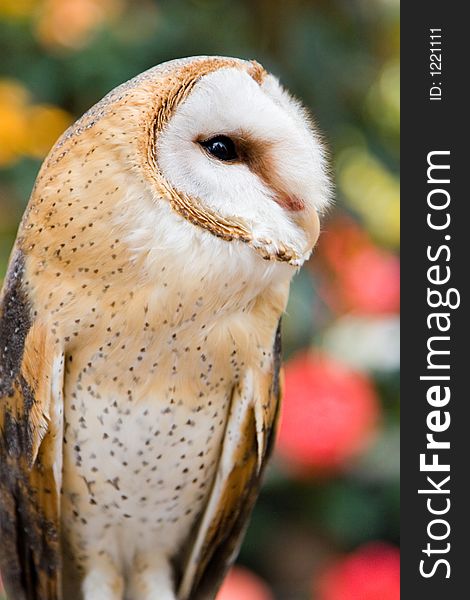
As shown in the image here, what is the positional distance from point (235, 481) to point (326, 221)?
1.82 ft

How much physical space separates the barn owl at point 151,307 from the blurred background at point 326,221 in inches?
20.1

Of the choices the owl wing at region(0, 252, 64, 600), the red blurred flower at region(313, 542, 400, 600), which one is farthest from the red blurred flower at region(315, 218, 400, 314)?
the owl wing at region(0, 252, 64, 600)

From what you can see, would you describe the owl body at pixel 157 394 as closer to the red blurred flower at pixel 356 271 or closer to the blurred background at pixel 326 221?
the blurred background at pixel 326 221

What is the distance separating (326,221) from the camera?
50.1 inches

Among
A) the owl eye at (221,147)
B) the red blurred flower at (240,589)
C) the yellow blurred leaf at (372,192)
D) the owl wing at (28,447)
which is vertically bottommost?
the owl wing at (28,447)

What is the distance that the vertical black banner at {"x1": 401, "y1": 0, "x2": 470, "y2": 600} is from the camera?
37.3 inches

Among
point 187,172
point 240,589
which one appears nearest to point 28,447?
point 187,172

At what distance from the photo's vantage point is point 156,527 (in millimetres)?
812

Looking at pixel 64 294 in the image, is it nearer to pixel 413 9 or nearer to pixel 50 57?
pixel 413 9

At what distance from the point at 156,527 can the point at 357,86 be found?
36.0 inches

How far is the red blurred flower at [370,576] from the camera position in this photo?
1.26m

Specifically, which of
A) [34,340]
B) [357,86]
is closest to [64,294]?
[34,340]

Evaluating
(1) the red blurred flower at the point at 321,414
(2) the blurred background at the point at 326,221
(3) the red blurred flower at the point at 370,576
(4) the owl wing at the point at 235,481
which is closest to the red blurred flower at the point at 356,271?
(2) the blurred background at the point at 326,221

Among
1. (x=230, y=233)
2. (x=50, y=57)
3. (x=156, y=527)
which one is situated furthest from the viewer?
(x=50, y=57)
